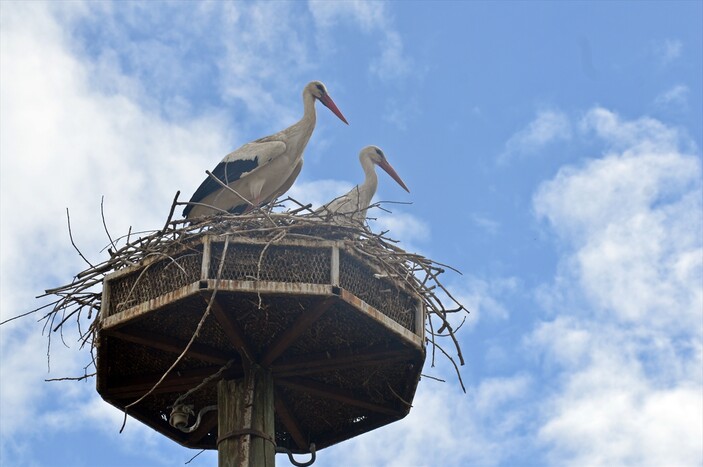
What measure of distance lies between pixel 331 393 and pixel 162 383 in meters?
1.13

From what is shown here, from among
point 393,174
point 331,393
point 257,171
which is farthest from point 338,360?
point 393,174

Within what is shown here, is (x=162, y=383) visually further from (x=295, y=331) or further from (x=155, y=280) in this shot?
(x=295, y=331)

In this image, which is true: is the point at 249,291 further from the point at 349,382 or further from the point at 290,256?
the point at 349,382

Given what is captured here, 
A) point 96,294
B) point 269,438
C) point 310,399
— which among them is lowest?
point 269,438

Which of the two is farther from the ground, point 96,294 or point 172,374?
point 96,294

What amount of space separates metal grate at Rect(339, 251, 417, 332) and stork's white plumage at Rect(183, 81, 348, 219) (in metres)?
3.00

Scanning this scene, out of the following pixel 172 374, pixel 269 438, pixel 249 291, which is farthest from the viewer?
pixel 172 374

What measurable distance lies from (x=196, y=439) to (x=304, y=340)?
53.2 inches

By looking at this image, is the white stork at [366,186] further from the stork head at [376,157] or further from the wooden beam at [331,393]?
the wooden beam at [331,393]

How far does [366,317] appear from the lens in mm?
7320

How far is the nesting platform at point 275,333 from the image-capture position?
7168 mm

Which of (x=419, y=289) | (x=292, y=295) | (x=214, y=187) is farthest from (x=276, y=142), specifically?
(x=292, y=295)

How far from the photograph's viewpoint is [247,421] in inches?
292

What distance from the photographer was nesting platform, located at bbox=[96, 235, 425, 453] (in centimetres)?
717
